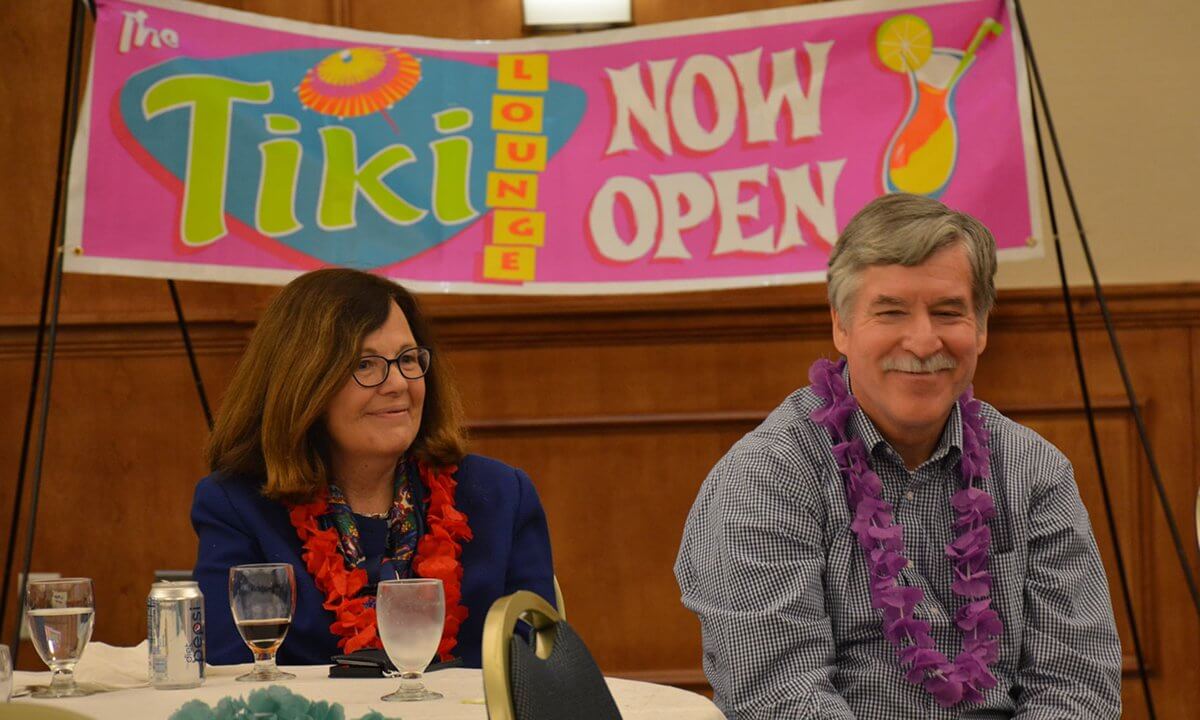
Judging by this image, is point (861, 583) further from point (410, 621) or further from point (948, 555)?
point (410, 621)

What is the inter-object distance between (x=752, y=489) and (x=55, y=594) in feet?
3.09

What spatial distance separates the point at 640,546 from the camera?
3.84m

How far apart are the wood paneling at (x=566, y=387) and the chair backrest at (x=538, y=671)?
8.08ft

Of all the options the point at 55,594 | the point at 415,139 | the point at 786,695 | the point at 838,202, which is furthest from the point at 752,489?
the point at 415,139

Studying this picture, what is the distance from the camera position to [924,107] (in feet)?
10.9

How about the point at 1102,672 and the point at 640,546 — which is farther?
the point at 640,546

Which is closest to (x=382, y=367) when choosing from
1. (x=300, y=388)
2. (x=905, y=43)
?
(x=300, y=388)

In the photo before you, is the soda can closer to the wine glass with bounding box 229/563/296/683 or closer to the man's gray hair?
the wine glass with bounding box 229/563/296/683

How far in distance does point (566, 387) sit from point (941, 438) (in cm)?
192

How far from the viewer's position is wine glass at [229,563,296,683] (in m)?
1.74

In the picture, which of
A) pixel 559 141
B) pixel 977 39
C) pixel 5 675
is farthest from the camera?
pixel 559 141

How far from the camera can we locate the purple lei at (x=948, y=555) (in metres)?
1.92

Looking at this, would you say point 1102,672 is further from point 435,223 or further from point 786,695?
point 435,223

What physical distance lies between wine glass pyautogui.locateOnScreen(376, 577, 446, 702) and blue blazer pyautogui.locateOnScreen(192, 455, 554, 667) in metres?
0.47
